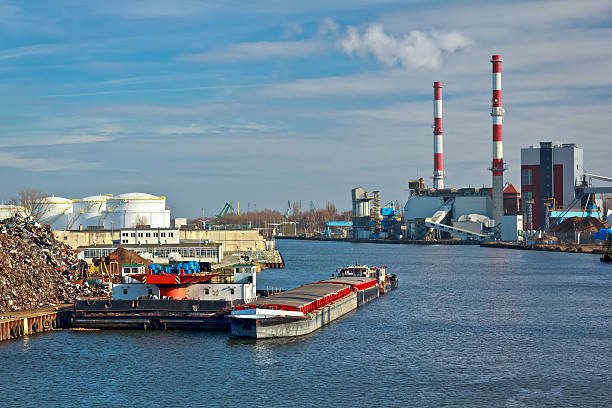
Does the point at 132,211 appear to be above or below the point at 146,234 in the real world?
above

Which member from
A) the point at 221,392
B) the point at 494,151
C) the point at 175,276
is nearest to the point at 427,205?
the point at 494,151

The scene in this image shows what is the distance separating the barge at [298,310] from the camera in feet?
121

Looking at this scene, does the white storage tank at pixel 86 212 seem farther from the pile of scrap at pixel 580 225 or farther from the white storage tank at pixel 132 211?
the pile of scrap at pixel 580 225

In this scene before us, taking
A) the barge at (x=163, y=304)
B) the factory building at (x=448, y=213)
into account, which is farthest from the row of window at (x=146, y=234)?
the factory building at (x=448, y=213)

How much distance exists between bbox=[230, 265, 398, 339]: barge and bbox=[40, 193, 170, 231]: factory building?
220 feet

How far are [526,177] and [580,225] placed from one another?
14.4 metres

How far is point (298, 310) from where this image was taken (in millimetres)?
39281

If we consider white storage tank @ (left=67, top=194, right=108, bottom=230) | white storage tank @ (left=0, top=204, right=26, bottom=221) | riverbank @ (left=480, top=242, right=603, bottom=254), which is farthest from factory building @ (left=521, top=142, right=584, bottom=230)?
white storage tank @ (left=0, top=204, right=26, bottom=221)

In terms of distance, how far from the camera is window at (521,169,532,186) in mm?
155875

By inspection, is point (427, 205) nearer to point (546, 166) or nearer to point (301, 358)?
point (546, 166)

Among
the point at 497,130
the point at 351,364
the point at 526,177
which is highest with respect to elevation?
the point at 497,130

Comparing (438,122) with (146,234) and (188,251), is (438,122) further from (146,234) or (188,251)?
(188,251)

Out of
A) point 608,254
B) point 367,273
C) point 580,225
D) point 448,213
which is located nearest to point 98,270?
point 367,273

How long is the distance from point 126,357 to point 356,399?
1162 centimetres
